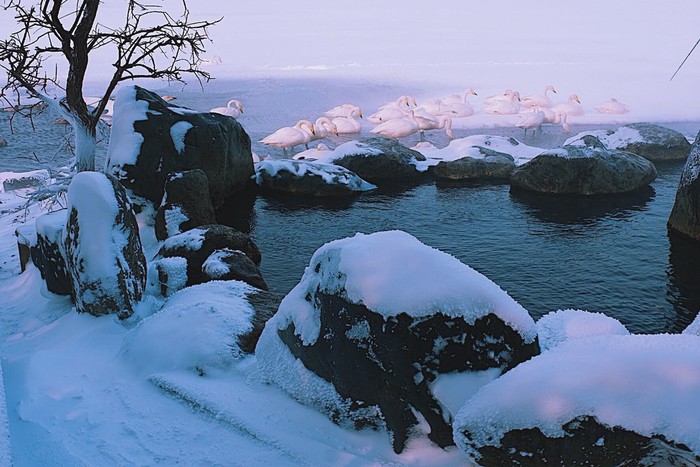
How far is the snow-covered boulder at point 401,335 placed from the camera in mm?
3783

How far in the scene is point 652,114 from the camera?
27469 mm

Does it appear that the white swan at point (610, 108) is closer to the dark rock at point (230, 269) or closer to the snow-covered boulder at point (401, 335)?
the dark rock at point (230, 269)

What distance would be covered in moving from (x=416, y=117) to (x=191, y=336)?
1713cm

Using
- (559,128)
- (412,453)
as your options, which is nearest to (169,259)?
(412,453)

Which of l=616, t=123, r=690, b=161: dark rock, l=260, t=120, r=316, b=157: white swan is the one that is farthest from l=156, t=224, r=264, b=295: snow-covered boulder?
l=616, t=123, r=690, b=161: dark rock

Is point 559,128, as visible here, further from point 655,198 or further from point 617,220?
point 617,220

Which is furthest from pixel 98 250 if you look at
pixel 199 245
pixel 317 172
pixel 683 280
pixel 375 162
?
pixel 375 162

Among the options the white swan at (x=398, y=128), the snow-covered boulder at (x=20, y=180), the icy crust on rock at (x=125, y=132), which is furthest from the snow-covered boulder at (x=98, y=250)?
the white swan at (x=398, y=128)

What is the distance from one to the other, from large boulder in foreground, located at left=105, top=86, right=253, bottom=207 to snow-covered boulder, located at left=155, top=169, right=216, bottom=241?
3.91 feet

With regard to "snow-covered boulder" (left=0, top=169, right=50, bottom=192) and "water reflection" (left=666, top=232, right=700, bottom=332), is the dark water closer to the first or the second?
"water reflection" (left=666, top=232, right=700, bottom=332)

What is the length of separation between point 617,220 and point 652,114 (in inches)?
805

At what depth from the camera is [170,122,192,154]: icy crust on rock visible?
1071 centimetres

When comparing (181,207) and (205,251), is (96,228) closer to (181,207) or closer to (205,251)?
(205,251)

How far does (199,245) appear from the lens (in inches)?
303
